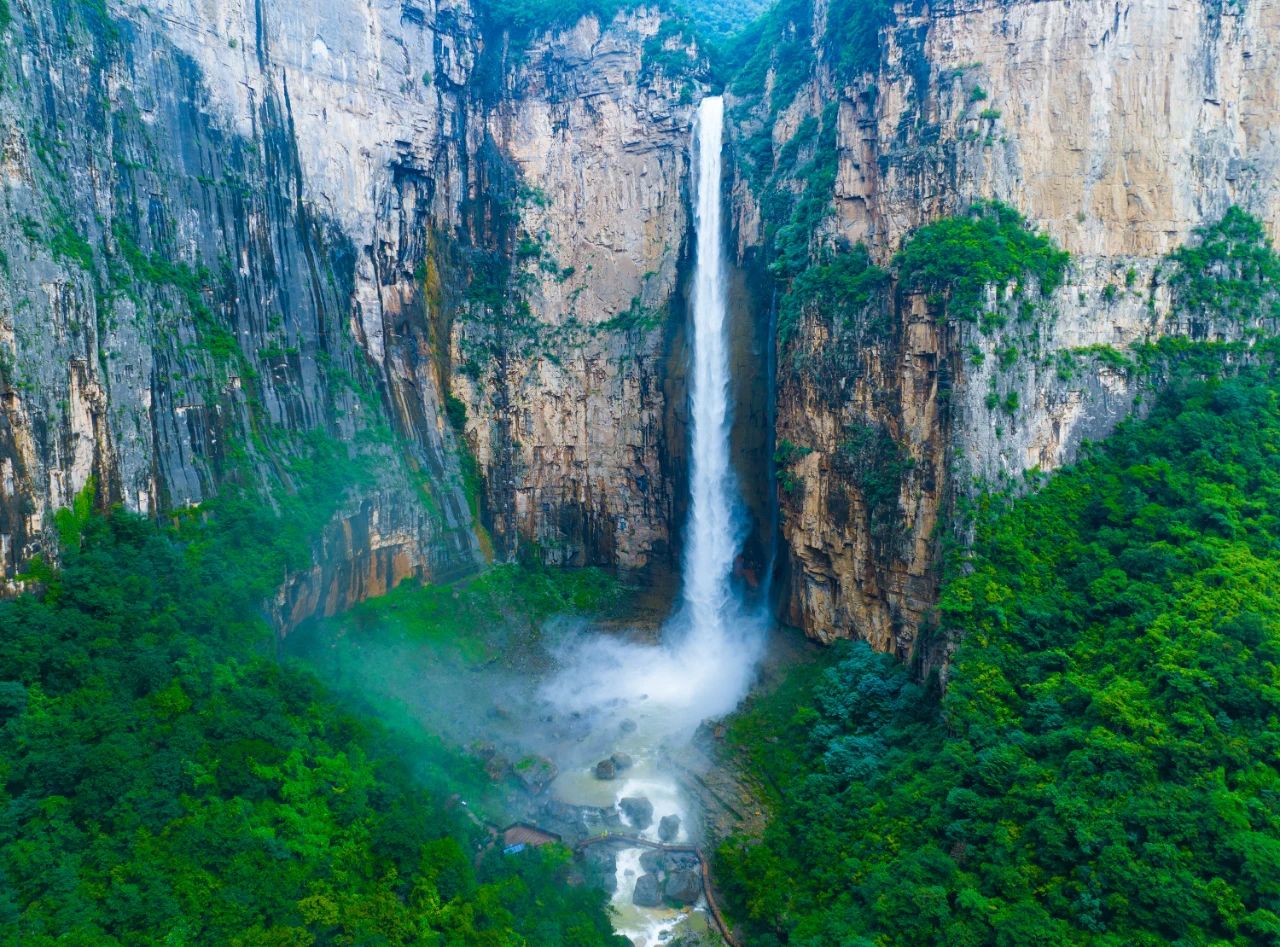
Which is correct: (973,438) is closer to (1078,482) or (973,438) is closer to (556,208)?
(1078,482)

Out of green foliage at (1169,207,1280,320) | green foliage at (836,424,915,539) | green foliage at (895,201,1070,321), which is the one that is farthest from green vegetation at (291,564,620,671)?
green foliage at (1169,207,1280,320)

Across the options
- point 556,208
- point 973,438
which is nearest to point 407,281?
point 556,208

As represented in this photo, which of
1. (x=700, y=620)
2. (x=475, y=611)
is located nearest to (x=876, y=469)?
(x=700, y=620)

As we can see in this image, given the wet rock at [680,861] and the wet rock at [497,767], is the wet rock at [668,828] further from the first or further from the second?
the wet rock at [497,767]

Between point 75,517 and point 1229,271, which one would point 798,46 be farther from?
point 75,517

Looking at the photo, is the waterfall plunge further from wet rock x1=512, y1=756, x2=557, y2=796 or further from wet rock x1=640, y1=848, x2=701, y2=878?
wet rock x1=640, y1=848, x2=701, y2=878

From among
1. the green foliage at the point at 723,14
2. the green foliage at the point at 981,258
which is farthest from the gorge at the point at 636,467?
the green foliage at the point at 723,14

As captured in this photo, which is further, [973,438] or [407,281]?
[407,281]
